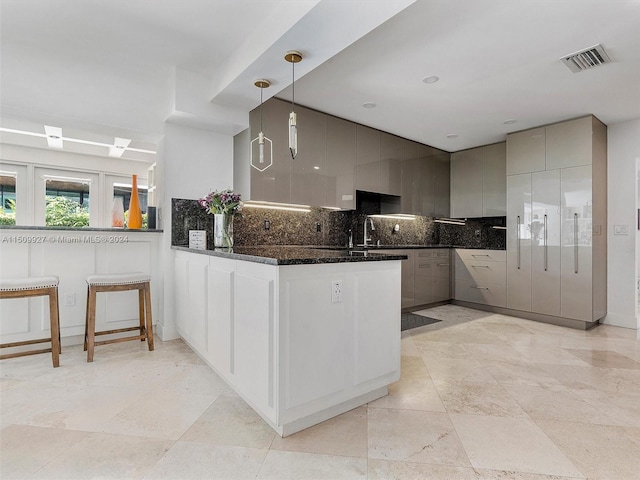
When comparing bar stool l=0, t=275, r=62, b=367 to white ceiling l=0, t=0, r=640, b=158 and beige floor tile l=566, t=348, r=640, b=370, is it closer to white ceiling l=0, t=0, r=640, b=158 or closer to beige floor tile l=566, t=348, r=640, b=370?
white ceiling l=0, t=0, r=640, b=158

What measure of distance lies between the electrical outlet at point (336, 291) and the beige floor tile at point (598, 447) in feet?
4.22

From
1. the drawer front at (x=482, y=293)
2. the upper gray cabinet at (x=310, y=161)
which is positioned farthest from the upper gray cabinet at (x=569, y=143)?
the upper gray cabinet at (x=310, y=161)

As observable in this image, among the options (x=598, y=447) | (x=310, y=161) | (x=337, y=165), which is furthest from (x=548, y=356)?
(x=310, y=161)

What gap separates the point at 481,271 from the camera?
16.1ft

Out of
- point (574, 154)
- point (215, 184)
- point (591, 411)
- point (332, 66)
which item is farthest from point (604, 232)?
point (215, 184)

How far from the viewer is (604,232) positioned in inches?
164

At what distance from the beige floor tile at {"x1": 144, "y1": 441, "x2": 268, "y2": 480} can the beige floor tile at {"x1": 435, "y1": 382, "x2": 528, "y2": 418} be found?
1170 mm

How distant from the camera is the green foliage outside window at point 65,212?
209 inches

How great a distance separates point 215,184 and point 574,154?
410 cm

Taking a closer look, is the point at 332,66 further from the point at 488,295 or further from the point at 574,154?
the point at 488,295

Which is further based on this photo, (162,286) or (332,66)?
(162,286)

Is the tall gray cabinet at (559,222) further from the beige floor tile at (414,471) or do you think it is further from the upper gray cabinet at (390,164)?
the beige floor tile at (414,471)

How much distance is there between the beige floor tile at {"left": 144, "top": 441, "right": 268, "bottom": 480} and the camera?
1437 millimetres

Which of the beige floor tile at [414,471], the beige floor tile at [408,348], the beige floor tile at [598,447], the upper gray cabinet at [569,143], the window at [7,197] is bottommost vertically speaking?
the beige floor tile at [598,447]
